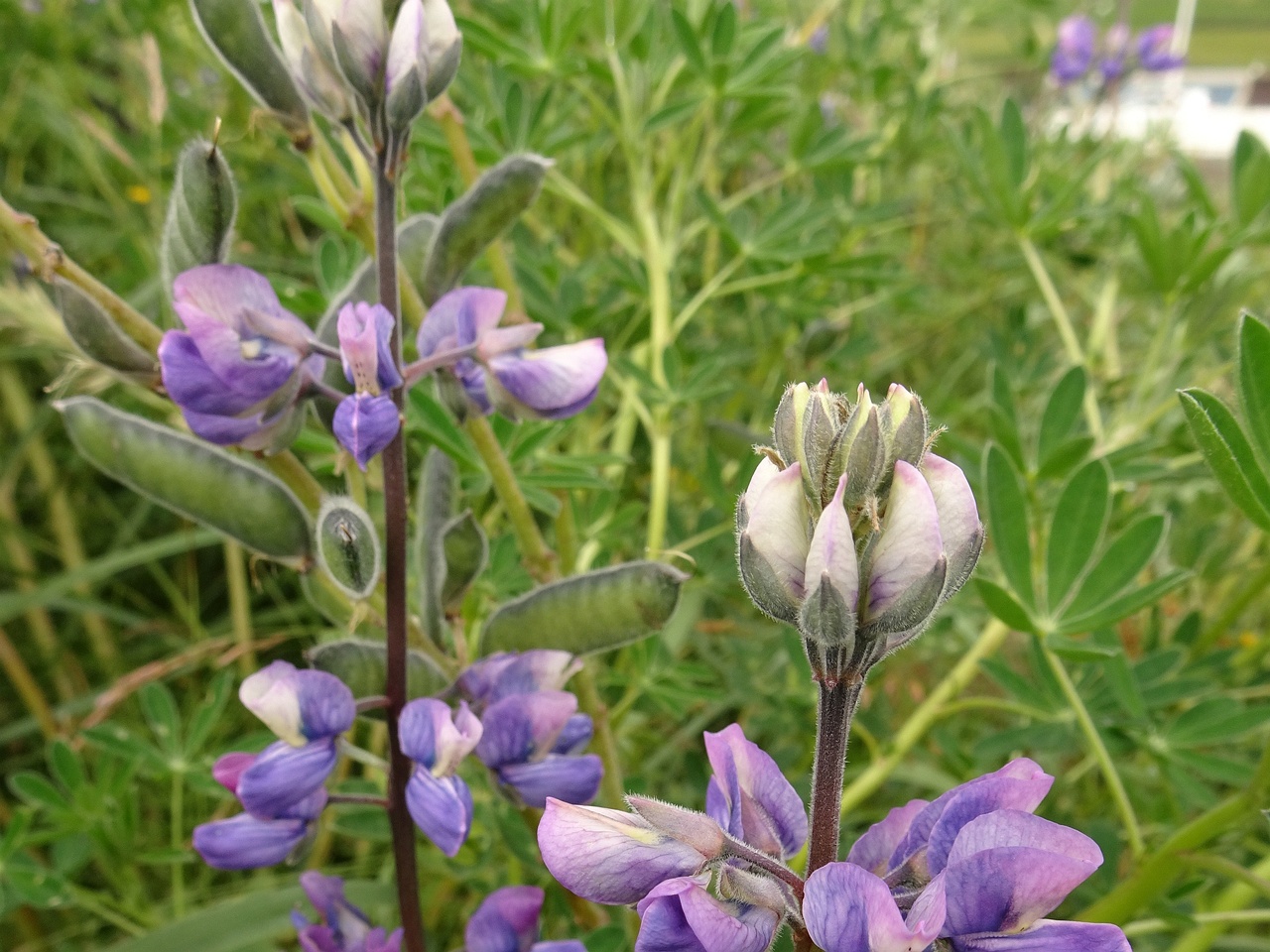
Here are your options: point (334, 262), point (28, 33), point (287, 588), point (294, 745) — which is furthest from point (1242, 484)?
point (28, 33)

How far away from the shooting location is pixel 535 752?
586 millimetres

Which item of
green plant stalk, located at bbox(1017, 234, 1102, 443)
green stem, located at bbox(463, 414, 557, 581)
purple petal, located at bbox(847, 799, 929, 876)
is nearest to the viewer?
purple petal, located at bbox(847, 799, 929, 876)

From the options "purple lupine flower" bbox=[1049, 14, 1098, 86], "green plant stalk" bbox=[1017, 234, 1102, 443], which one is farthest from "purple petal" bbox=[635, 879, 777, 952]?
"purple lupine flower" bbox=[1049, 14, 1098, 86]

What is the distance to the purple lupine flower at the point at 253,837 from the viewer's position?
0.56 m

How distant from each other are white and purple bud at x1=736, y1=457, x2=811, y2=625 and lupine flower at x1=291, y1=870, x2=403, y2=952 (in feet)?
1.24

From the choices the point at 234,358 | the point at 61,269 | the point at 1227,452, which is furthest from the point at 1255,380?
the point at 61,269

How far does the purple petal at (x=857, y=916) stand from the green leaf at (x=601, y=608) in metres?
0.27

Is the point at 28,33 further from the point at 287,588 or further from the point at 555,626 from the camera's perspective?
the point at 555,626

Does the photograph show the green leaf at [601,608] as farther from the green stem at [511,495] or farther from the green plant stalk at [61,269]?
the green plant stalk at [61,269]

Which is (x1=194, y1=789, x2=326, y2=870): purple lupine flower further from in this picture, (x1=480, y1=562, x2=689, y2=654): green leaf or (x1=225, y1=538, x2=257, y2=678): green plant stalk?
(x1=225, y1=538, x2=257, y2=678): green plant stalk

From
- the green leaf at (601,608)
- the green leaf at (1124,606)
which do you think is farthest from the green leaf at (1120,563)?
the green leaf at (601,608)

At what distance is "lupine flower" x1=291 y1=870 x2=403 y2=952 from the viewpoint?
0.61 m

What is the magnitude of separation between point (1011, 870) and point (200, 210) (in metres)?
0.53

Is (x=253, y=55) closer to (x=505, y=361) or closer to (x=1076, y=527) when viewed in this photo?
(x=505, y=361)
